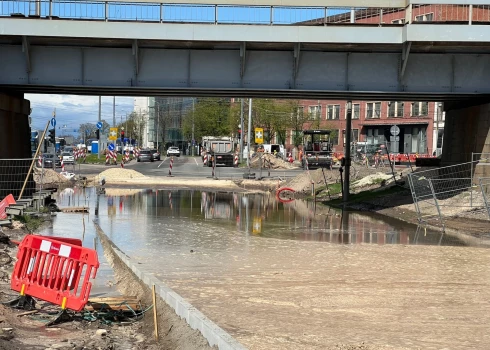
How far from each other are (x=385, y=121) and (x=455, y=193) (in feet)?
197

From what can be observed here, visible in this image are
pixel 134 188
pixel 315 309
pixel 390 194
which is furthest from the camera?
pixel 134 188

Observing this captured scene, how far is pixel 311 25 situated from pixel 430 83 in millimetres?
4848

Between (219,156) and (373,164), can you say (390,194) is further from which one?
(219,156)

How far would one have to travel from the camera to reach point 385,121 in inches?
3440

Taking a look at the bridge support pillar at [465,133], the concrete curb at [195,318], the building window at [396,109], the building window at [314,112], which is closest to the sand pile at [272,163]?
the building window at [396,109]

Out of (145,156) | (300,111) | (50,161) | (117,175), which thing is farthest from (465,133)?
(300,111)

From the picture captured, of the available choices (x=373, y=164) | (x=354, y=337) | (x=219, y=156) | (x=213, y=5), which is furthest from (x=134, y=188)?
(x=354, y=337)

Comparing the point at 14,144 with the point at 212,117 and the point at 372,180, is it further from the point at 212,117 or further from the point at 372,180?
the point at 212,117

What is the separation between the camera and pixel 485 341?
26.5 feet

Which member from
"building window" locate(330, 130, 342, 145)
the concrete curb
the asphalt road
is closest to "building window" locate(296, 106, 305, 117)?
"building window" locate(330, 130, 342, 145)

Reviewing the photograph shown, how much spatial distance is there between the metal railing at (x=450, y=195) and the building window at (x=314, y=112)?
62987 millimetres

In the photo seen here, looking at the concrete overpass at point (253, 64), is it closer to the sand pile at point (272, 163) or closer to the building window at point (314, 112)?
the sand pile at point (272, 163)

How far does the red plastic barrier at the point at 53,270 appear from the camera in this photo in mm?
9633

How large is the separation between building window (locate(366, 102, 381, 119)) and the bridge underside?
202 feet
